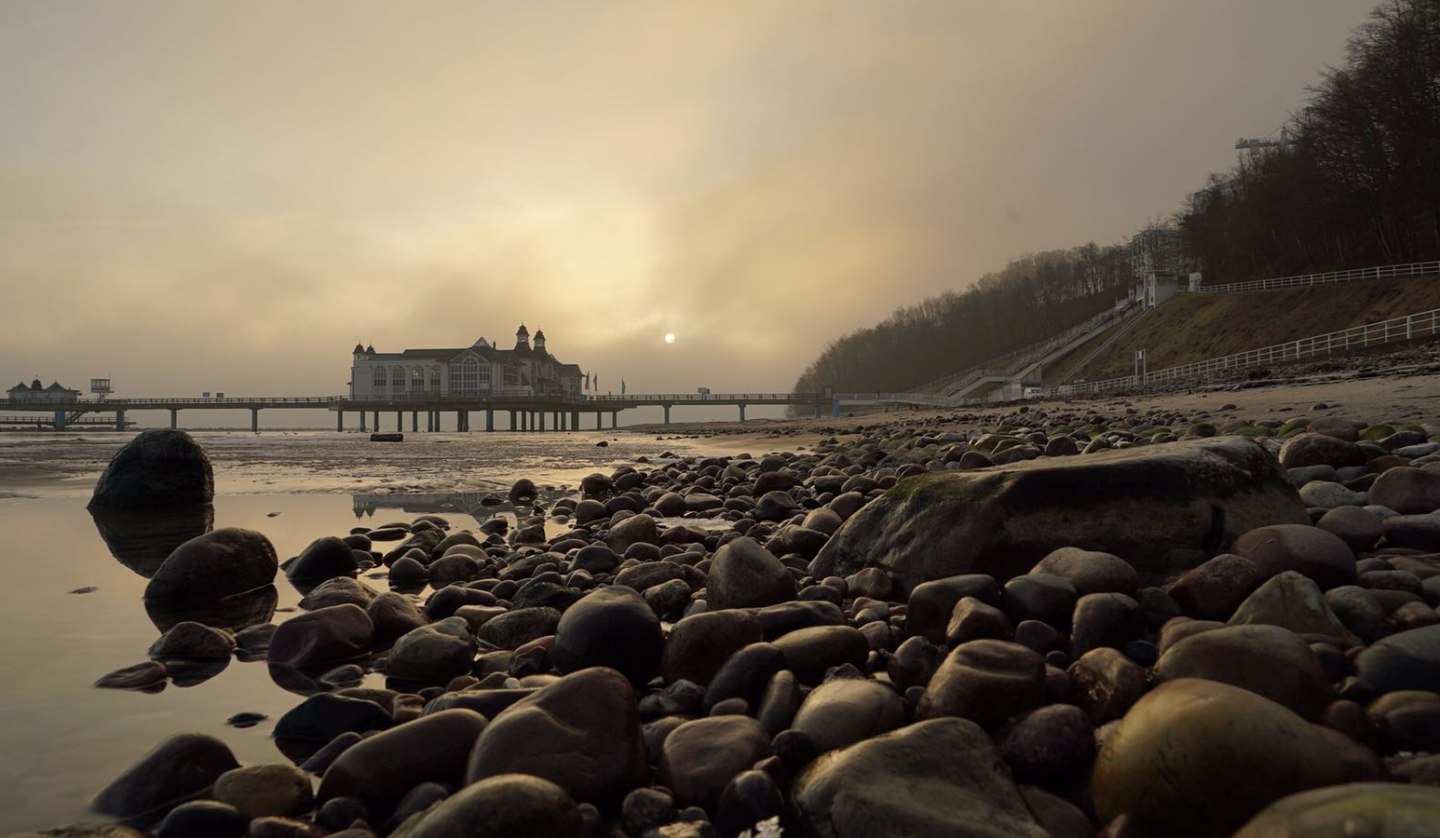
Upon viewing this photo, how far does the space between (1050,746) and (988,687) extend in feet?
0.79

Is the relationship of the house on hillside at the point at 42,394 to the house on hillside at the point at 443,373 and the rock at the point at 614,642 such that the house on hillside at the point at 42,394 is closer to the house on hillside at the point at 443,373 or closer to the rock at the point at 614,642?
the house on hillside at the point at 443,373

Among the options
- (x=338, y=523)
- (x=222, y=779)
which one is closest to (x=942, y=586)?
(x=222, y=779)

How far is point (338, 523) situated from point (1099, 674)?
7.50 metres

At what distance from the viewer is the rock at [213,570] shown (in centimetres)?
456

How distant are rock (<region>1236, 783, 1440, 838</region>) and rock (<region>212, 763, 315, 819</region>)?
7.42 feet

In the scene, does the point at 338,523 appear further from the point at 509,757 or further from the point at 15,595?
the point at 509,757

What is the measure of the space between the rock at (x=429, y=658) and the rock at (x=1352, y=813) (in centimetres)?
273

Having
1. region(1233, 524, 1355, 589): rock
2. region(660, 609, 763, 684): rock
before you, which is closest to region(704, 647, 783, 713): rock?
region(660, 609, 763, 684): rock

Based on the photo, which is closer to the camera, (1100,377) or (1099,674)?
(1099,674)

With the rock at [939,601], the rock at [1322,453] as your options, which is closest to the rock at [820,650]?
the rock at [939,601]

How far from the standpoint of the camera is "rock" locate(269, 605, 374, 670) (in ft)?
11.1

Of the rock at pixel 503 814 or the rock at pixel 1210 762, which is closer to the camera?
the rock at pixel 1210 762

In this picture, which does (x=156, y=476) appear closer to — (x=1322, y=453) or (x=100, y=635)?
(x=100, y=635)

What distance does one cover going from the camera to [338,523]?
774cm
